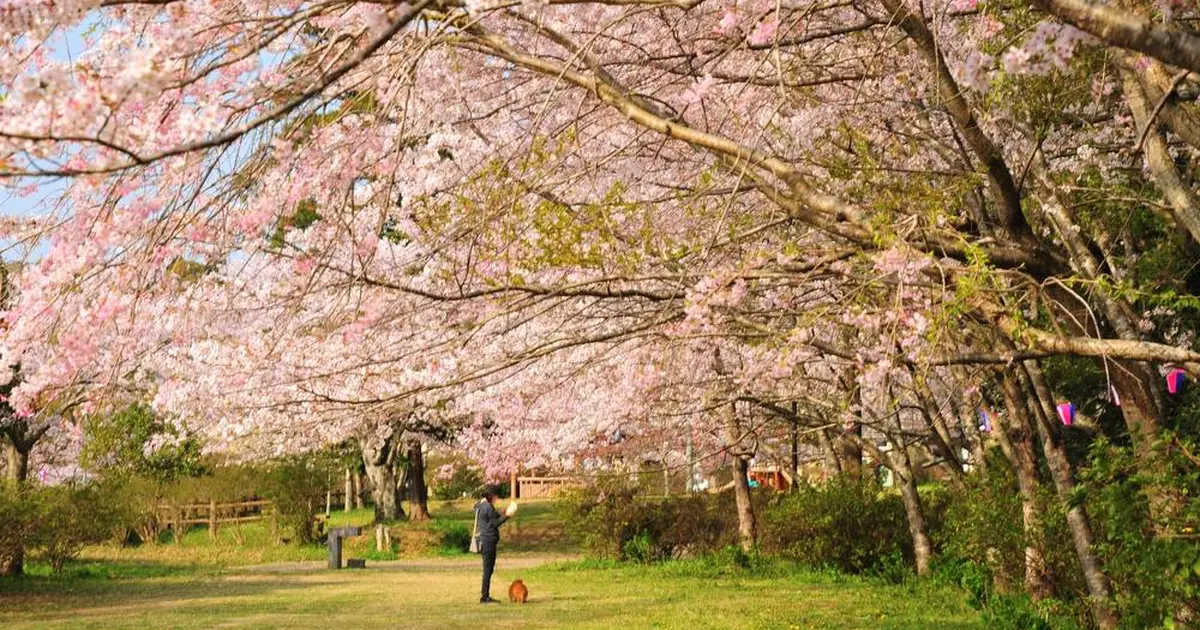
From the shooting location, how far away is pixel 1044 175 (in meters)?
8.98

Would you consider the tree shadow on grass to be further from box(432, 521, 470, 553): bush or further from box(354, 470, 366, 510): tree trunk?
box(354, 470, 366, 510): tree trunk

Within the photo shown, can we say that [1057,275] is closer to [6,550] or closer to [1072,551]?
[1072,551]

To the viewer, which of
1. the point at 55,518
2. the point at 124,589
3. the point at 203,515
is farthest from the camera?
the point at 203,515

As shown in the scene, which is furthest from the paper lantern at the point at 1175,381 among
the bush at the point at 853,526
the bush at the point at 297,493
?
the bush at the point at 297,493

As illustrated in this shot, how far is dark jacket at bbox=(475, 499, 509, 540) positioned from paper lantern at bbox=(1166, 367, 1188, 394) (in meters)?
8.62

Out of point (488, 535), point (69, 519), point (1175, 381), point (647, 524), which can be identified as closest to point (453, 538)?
Result: point (647, 524)

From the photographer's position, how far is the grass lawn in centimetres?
1323

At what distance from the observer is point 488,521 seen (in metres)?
17.2

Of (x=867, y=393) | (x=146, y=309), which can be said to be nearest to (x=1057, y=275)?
(x=146, y=309)

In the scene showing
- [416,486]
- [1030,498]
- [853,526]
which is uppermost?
[416,486]

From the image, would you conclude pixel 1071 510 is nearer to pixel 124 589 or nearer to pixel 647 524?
pixel 647 524

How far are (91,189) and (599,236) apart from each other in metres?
3.62

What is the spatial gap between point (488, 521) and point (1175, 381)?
924 centimetres

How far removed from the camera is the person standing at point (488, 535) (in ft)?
52.8
